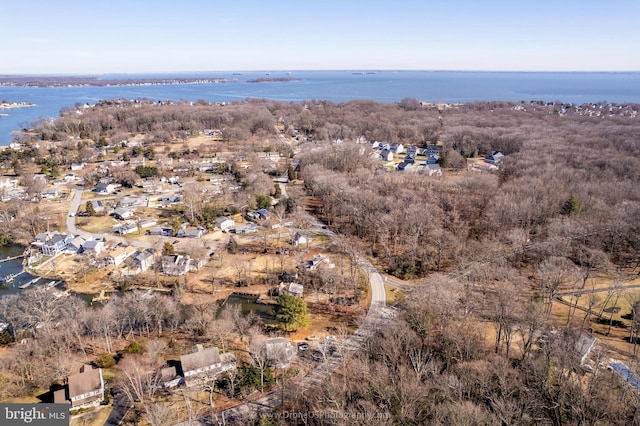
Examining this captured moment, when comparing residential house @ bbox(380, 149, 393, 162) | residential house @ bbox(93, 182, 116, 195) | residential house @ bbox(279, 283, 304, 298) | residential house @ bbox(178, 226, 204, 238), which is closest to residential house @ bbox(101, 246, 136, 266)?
residential house @ bbox(178, 226, 204, 238)

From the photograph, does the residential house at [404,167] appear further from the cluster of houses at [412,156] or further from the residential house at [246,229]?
the residential house at [246,229]

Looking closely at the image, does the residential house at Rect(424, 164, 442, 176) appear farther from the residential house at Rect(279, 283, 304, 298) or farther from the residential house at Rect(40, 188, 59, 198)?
the residential house at Rect(40, 188, 59, 198)

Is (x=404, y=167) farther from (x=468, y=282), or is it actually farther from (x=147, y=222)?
(x=147, y=222)

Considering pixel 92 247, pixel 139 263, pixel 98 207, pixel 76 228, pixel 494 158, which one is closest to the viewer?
pixel 139 263

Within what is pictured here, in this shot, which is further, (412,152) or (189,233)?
(412,152)

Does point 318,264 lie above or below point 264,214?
below


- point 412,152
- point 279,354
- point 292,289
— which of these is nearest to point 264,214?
point 292,289

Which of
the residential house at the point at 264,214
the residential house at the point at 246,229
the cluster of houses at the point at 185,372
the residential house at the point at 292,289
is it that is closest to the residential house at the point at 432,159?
the residential house at the point at 264,214
